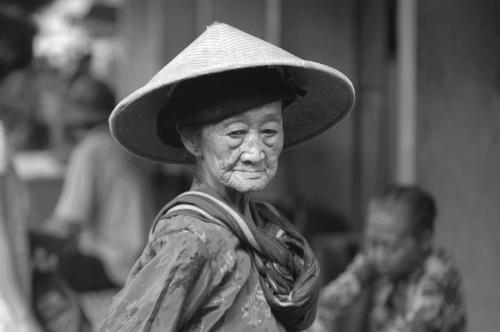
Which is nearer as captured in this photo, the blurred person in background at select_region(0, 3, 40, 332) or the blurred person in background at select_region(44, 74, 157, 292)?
the blurred person in background at select_region(0, 3, 40, 332)

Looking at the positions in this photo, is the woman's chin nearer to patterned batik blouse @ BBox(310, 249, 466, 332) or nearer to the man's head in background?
patterned batik blouse @ BBox(310, 249, 466, 332)

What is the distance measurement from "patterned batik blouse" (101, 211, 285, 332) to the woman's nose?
0.57 feet

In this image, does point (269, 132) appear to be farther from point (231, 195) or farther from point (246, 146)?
point (231, 195)

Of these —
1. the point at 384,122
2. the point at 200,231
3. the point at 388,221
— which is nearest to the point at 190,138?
the point at 200,231

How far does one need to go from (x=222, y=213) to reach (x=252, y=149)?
16cm

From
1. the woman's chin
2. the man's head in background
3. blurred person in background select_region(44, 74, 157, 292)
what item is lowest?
blurred person in background select_region(44, 74, 157, 292)

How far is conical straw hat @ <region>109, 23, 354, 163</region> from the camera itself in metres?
1.98

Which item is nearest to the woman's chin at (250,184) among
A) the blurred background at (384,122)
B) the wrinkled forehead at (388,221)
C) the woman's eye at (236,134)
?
the woman's eye at (236,134)

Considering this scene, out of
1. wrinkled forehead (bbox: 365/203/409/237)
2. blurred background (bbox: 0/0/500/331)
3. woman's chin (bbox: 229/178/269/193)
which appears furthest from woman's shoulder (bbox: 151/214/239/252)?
blurred background (bbox: 0/0/500/331)

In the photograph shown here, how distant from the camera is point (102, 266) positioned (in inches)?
212

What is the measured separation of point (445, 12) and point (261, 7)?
301 centimetres

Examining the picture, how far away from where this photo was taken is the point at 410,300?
3320 mm

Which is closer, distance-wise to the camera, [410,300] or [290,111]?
[290,111]

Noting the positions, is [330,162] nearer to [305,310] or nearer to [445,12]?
[445,12]
